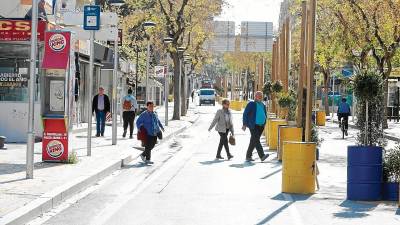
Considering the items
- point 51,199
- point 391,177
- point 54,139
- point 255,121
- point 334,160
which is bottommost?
point 334,160

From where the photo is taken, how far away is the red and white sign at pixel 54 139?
650 inches

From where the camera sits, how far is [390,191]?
12.5 metres

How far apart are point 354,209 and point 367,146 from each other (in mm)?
1254

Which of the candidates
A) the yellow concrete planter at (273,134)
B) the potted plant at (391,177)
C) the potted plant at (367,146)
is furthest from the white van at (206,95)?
the potted plant at (391,177)

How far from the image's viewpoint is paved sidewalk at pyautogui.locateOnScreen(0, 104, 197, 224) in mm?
10555

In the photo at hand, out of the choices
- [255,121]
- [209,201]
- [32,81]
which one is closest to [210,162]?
[255,121]

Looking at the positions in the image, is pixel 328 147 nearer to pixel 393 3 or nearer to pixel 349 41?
pixel 393 3

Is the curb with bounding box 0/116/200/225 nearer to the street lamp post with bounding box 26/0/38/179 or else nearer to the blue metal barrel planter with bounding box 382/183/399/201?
the street lamp post with bounding box 26/0/38/179

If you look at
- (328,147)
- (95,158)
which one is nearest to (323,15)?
(328,147)

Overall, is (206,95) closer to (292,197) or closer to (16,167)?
(16,167)

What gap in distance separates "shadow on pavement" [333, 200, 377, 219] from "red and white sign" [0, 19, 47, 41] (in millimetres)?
12796

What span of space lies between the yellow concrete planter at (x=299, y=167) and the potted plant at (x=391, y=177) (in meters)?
1.26

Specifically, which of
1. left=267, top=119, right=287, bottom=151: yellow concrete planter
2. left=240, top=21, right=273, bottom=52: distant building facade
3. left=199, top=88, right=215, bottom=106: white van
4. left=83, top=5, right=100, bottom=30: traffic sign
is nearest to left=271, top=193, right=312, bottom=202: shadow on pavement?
left=83, top=5, right=100, bottom=30: traffic sign

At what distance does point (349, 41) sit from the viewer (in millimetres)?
42688
